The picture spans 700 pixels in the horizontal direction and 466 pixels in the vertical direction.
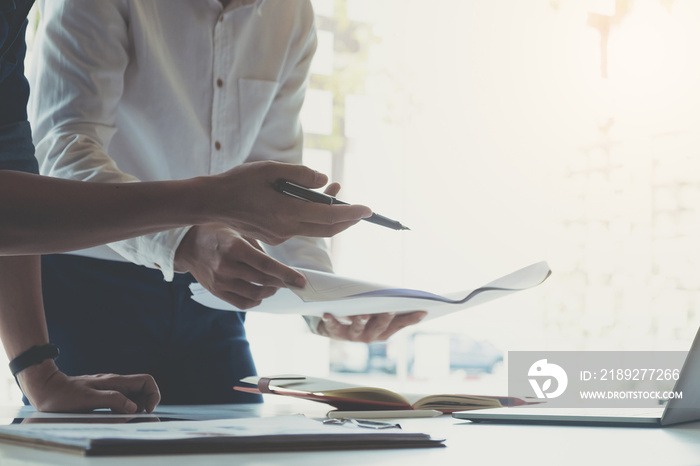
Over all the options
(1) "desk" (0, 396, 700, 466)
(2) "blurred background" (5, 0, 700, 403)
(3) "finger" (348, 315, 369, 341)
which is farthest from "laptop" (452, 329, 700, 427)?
(2) "blurred background" (5, 0, 700, 403)

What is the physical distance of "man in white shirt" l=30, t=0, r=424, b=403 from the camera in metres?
1.08

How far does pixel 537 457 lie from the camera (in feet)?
1.60

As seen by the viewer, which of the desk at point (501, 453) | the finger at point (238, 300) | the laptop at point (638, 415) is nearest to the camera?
the desk at point (501, 453)

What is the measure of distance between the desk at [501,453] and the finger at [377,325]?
462 mm

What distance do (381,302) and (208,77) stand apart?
0.62m

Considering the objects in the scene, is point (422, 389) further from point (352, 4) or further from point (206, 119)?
point (206, 119)

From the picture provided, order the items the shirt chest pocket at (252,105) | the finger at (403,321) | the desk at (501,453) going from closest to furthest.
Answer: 1. the desk at (501,453)
2. the finger at (403,321)
3. the shirt chest pocket at (252,105)

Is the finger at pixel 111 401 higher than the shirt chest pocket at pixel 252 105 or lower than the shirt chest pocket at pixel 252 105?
lower

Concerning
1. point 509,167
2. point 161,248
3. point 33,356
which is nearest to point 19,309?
point 33,356

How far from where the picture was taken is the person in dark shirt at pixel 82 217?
2.34 feet

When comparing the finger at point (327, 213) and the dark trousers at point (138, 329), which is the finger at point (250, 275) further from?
A: the dark trousers at point (138, 329)

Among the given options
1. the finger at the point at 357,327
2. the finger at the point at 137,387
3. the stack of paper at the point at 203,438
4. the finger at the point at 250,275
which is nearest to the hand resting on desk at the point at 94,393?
the finger at the point at 137,387

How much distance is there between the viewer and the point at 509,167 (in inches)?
131

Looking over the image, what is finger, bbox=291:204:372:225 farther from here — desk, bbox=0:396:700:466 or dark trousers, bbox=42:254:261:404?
dark trousers, bbox=42:254:261:404
